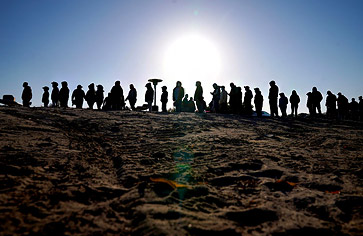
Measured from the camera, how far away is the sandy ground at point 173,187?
1.98 meters

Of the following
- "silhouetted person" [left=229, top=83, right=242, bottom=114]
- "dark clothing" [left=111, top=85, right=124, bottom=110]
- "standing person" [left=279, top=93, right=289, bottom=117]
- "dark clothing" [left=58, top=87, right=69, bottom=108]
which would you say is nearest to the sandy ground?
"dark clothing" [left=111, top=85, right=124, bottom=110]

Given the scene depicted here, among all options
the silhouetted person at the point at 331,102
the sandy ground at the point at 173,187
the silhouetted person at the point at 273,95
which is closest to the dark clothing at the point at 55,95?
the sandy ground at the point at 173,187

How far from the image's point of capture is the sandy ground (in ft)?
6.48

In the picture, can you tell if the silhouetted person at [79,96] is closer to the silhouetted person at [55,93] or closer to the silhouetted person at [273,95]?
the silhouetted person at [55,93]

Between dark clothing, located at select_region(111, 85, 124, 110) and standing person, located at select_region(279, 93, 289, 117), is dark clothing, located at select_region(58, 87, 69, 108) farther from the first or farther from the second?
standing person, located at select_region(279, 93, 289, 117)

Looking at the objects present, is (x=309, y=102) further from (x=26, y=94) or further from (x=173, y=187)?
(x=26, y=94)

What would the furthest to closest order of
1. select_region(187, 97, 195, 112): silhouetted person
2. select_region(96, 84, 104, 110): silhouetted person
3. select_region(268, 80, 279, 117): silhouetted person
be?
select_region(187, 97, 195, 112): silhouetted person, select_region(96, 84, 104, 110): silhouetted person, select_region(268, 80, 279, 117): silhouetted person

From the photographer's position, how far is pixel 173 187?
106 inches

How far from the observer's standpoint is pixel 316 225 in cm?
204

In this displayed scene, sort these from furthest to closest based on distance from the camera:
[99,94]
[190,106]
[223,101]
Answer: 1. [190,106]
2. [99,94]
3. [223,101]

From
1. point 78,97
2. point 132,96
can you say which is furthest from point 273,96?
point 78,97

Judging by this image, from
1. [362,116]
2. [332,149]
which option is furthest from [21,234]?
[362,116]

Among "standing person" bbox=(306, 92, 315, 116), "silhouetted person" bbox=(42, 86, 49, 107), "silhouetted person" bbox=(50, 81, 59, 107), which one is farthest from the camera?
"standing person" bbox=(306, 92, 315, 116)

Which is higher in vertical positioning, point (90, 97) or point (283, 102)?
point (90, 97)
